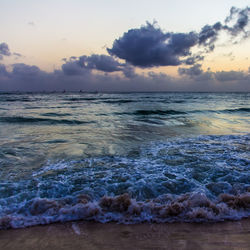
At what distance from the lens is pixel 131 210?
2852 mm

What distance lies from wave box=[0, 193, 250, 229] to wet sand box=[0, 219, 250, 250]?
0.12 meters

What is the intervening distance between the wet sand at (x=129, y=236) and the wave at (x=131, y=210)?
0.40 ft

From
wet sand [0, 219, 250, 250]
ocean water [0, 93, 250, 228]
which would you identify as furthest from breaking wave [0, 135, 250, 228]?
wet sand [0, 219, 250, 250]

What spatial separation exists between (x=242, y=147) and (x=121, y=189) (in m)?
4.92

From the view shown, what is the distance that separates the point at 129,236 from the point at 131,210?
1.73 feet

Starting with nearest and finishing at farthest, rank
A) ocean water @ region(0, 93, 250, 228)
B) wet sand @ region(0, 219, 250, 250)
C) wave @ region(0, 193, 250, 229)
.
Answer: wet sand @ region(0, 219, 250, 250)
wave @ region(0, 193, 250, 229)
ocean water @ region(0, 93, 250, 228)

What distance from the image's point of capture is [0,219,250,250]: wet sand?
7.10 ft

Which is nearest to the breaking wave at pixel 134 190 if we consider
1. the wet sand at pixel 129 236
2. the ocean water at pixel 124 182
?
the ocean water at pixel 124 182

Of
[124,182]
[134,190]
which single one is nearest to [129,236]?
[134,190]

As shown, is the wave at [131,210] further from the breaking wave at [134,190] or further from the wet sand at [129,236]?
the wet sand at [129,236]

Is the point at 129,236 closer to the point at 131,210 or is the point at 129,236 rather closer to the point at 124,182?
the point at 131,210

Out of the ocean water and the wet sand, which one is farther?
the ocean water

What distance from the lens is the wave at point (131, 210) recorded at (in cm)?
267

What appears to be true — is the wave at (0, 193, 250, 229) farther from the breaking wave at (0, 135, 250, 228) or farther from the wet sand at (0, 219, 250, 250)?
the wet sand at (0, 219, 250, 250)
